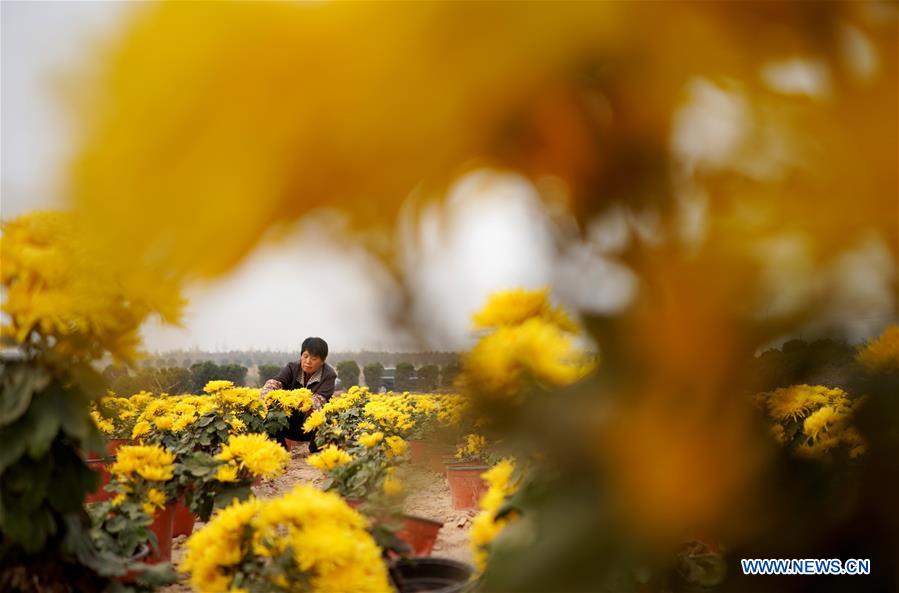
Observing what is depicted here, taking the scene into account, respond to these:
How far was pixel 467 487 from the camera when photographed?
452cm

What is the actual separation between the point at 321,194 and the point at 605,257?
1.12ft

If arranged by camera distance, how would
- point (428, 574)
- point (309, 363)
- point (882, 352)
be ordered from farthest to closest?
1. point (309, 363)
2. point (428, 574)
3. point (882, 352)

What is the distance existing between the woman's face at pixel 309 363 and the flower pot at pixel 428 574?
4809mm

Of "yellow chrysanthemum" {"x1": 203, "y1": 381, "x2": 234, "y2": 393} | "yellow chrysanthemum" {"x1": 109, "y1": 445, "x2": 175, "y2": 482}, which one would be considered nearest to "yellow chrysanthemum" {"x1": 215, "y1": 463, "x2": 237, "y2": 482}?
"yellow chrysanthemum" {"x1": 109, "y1": 445, "x2": 175, "y2": 482}

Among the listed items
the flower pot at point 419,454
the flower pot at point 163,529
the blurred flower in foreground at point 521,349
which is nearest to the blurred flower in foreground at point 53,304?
the flower pot at point 419,454

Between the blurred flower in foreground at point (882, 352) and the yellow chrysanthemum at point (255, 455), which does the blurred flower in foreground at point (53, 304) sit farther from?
the blurred flower in foreground at point (882, 352)

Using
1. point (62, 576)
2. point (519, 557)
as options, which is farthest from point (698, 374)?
point (62, 576)

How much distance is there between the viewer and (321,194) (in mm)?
786

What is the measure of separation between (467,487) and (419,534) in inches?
90.4

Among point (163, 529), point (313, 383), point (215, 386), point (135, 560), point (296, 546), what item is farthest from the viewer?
point (313, 383)

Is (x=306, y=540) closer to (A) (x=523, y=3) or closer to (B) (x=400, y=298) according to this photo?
(B) (x=400, y=298)

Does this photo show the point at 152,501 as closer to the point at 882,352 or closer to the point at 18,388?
the point at 18,388

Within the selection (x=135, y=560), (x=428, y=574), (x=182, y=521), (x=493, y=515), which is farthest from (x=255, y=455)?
(x=182, y=521)

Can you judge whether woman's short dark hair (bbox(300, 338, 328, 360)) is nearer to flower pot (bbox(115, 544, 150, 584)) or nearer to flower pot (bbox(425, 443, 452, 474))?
flower pot (bbox(115, 544, 150, 584))
